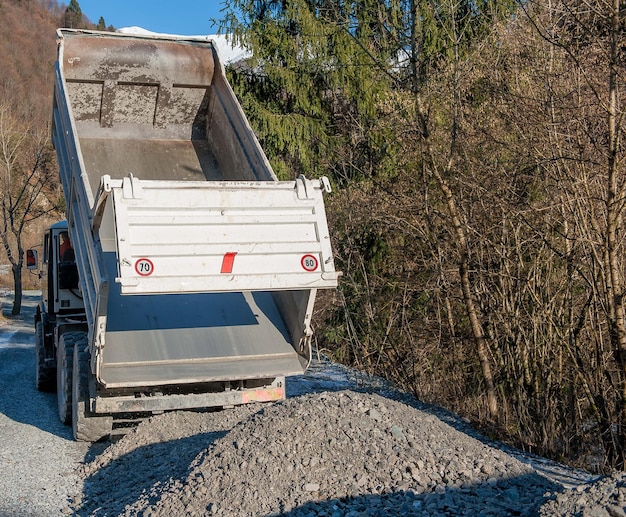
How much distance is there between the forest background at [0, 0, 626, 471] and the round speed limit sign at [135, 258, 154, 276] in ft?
12.1

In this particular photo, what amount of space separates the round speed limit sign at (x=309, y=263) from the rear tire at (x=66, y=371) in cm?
311

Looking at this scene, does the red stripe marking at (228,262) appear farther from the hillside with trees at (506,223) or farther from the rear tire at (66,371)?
the hillside with trees at (506,223)

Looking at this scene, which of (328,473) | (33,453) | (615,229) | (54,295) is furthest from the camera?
(54,295)

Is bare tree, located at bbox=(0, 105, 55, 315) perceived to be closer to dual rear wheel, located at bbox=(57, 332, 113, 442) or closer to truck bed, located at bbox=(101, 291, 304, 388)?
dual rear wheel, located at bbox=(57, 332, 113, 442)

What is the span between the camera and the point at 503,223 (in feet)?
29.6

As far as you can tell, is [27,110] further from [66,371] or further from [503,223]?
[503,223]

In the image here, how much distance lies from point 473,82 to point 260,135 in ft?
23.3

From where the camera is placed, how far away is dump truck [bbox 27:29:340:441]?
673 cm

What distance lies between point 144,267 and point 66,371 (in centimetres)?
278

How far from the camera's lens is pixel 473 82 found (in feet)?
30.9

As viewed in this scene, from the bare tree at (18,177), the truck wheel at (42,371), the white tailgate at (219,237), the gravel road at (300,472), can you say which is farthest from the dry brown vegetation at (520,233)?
the bare tree at (18,177)

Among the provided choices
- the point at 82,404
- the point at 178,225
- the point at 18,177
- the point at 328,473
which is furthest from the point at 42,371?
the point at 18,177

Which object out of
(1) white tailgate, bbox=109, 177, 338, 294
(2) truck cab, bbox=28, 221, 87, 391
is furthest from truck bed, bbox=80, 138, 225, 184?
(1) white tailgate, bbox=109, 177, 338, 294

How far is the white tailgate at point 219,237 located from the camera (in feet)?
21.4
